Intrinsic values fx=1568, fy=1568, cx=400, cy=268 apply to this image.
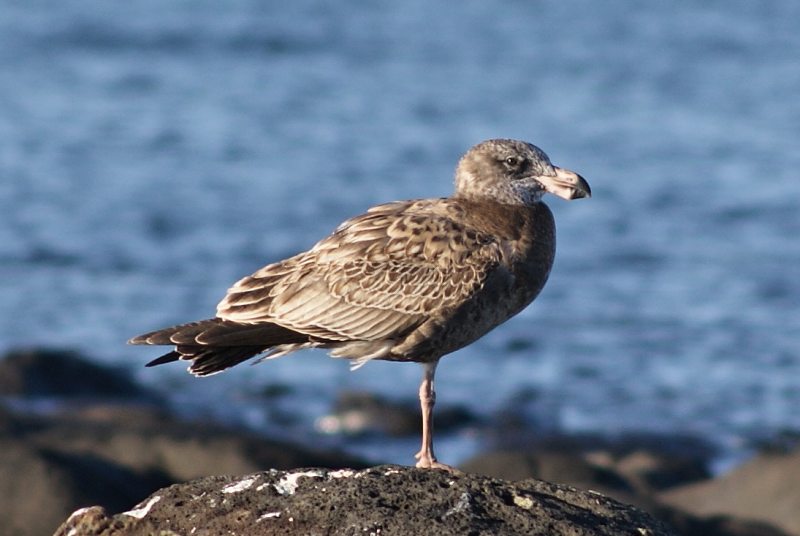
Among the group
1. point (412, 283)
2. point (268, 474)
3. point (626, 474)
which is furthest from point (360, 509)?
point (626, 474)

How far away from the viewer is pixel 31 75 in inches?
1457

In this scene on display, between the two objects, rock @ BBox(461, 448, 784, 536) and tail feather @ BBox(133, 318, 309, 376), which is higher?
rock @ BBox(461, 448, 784, 536)

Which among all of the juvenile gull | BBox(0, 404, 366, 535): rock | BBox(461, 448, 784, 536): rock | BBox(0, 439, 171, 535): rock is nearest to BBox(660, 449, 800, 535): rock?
BBox(461, 448, 784, 536): rock

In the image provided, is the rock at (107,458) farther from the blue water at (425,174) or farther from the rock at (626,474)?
the blue water at (425,174)

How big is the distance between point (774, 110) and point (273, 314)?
84.4 feet

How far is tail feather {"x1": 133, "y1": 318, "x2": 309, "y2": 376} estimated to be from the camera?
819cm

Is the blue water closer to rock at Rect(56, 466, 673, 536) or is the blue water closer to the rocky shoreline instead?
the rocky shoreline

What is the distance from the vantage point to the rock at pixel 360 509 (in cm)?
681

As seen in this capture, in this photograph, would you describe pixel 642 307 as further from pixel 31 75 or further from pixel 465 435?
pixel 31 75

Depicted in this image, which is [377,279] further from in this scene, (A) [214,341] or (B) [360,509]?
(B) [360,509]

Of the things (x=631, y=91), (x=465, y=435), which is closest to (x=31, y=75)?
(x=631, y=91)

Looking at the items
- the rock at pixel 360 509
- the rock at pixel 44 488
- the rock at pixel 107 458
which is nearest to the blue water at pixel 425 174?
the rock at pixel 107 458

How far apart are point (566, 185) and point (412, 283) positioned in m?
1.10

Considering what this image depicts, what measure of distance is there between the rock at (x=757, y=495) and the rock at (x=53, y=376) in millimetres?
6651
